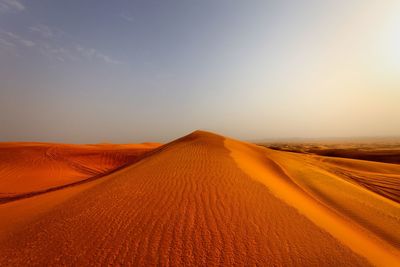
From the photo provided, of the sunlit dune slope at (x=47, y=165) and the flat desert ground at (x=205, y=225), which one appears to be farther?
the sunlit dune slope at (x=47, y=165)

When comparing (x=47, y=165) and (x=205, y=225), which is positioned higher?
(x=47, y=165)

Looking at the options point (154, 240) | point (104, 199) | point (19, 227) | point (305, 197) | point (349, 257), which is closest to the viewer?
point (349, 257)

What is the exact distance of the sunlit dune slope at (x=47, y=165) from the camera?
14.0 meters

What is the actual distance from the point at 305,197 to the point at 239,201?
281 centimetres

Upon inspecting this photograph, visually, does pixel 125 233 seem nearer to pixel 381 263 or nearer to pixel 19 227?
pixel 19 227

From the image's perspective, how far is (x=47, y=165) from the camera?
1870cm

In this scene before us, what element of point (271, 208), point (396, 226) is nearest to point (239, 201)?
point (271, 208)

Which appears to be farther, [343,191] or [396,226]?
[343,191]

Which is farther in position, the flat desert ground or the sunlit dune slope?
the sunlit dune slope

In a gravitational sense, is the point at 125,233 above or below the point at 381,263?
above

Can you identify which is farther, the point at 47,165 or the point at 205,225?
the point at 47,165

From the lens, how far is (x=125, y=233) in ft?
13.3

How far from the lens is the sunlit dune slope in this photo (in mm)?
14039

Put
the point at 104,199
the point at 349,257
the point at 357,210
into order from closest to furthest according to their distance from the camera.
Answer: the point at 349,257 → the point at 104,199 → the point at 357,210
